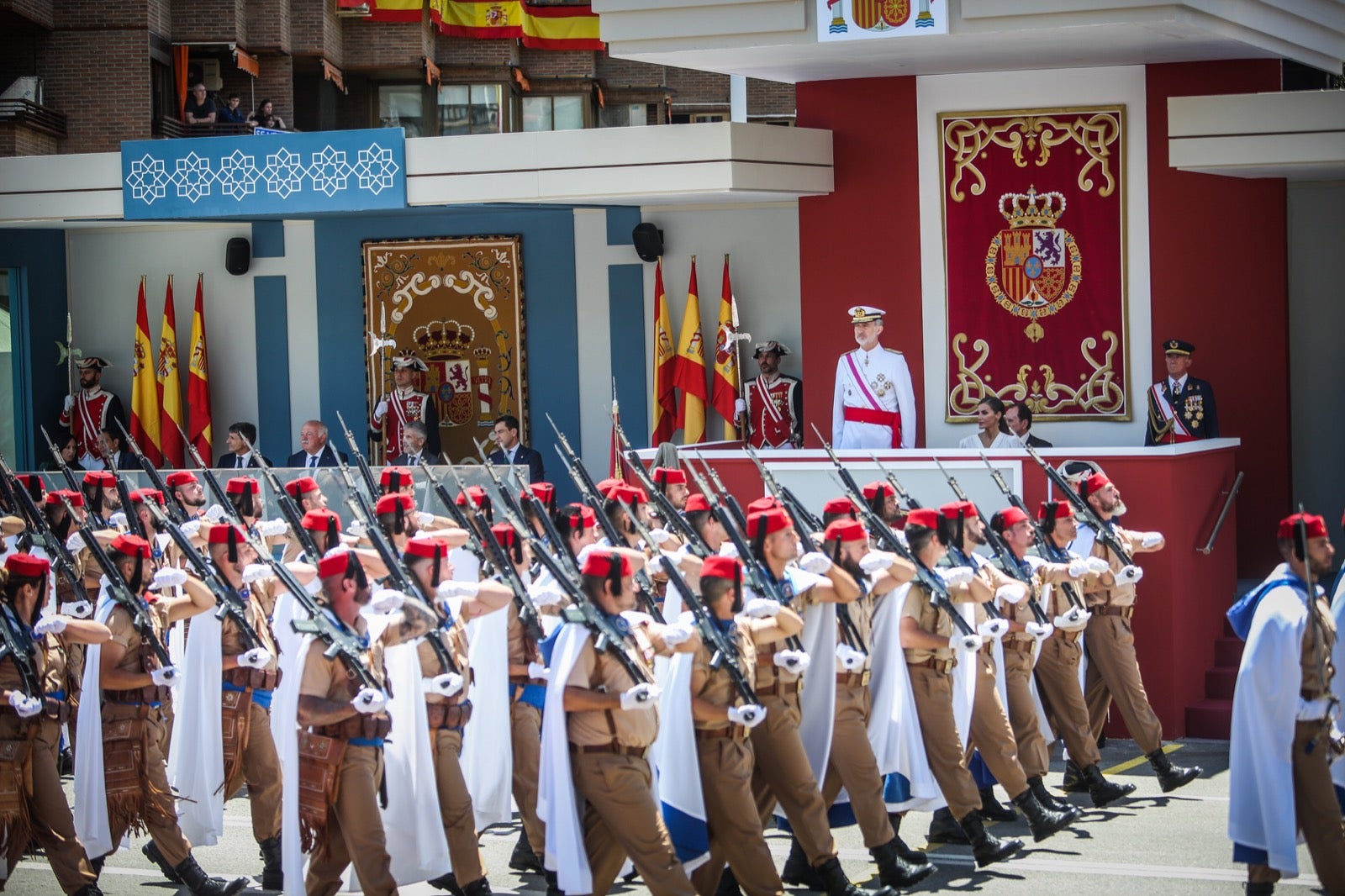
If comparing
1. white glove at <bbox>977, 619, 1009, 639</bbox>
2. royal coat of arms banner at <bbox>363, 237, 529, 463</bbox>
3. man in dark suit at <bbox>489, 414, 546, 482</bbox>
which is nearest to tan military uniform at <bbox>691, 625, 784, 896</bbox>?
white glove at <bbox>977, 619, 1009, 639</bbox>

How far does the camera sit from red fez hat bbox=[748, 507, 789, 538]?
26.6ft

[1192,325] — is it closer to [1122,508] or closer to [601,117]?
[1122,508]

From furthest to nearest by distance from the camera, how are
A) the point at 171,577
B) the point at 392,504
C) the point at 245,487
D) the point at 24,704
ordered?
1. the point at 245,487
2. the point at 392,504
3. the point at 171,577
4. the point at 24,704

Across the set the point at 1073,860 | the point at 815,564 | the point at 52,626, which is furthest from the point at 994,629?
the point at 52,626

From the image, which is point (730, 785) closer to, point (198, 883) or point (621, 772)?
point (621, 772)

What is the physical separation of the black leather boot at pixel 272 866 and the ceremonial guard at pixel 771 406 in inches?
290

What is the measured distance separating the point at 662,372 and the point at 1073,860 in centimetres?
810

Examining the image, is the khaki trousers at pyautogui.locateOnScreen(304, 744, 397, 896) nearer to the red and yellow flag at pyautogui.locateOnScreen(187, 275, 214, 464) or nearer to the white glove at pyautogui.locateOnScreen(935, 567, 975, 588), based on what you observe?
the white glove at pyautogui.locateOnScreen(935, 567, 975, 588)

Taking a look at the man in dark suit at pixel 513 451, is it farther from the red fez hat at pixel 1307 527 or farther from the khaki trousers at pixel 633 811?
the red fez hat at pixel 1307 527

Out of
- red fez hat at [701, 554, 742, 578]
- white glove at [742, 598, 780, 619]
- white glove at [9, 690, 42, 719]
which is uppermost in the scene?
red fez hat at [701, 554, 742, 578]

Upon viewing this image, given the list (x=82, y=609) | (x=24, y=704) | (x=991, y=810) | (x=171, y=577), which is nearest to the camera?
Answer: (x=24, y=704)

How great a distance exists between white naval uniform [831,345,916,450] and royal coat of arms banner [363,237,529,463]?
4.04 meters

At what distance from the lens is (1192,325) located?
13.4 meters

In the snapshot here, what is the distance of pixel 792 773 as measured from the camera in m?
7.76
